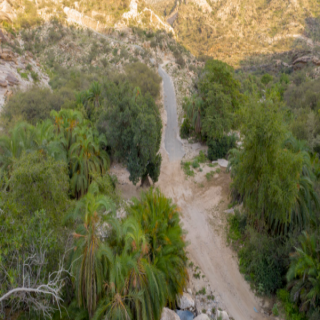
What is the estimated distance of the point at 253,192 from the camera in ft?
38.7

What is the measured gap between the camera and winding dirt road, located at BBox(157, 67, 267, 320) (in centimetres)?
1079

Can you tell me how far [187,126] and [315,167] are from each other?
14362 mm

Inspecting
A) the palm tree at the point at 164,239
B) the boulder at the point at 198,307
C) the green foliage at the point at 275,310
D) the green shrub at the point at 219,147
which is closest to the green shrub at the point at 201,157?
the green shrub at the point at 219,147

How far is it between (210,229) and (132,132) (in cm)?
757

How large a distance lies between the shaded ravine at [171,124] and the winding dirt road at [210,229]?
3.7 inches

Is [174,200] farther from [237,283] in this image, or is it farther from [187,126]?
[187,126]

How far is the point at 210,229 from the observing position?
14688 mm

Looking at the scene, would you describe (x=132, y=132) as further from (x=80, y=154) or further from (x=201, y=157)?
(x=201, y=157)

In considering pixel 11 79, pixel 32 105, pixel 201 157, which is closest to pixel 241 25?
pixel 201 157

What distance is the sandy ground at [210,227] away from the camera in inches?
425

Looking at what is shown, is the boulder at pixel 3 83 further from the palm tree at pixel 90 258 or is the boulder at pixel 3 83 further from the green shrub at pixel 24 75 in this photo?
the palm tree at pixel 90 258

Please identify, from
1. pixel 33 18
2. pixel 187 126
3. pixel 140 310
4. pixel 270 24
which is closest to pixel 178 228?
pixel 140 310

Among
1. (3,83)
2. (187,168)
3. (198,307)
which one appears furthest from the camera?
(3,83)

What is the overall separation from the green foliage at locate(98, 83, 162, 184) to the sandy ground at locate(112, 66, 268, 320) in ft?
8.93
